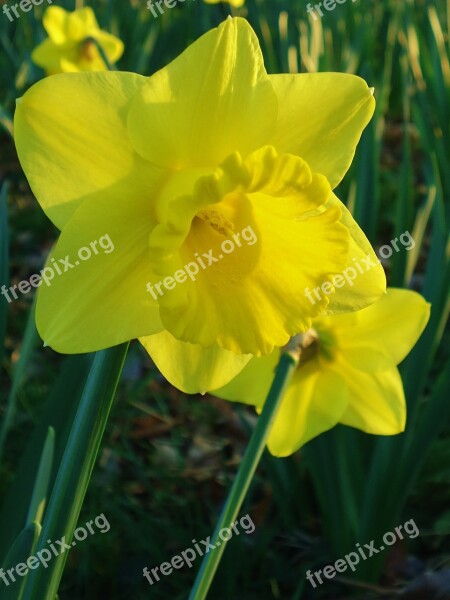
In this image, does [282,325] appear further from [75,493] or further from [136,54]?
[136,54]

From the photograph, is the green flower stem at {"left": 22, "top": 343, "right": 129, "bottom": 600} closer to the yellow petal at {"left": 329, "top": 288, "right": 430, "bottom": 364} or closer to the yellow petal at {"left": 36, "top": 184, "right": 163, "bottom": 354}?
the yellow petal at {"left": 36, "top": 184, "right": 163, "bottom": 354}

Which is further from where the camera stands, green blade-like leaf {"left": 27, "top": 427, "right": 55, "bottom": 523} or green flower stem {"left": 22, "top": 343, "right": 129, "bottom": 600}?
green blade-like leaf {"left": 27, "top": 427, "right": 55, "bottom": 523}

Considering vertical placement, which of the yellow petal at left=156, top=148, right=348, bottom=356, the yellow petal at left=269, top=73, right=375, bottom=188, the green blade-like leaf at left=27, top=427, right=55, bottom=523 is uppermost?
the yellow petal at left=269, top=73, right=375, bottom=188

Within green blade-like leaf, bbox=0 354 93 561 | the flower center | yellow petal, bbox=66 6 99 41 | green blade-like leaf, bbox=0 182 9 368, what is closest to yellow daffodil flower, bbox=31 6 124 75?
yellow petal, bbox=66 6 99 41

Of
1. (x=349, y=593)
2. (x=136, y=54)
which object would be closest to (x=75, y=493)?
(x=349, y=593)

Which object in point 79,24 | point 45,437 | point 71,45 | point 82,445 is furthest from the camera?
point 79,24

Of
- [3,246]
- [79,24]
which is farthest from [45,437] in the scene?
[79,24]

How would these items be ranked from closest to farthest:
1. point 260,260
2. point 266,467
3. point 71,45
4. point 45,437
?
point 260,260
point 45,437
point 266,467
point 71,45

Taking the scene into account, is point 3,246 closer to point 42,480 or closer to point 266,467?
point 42,480
